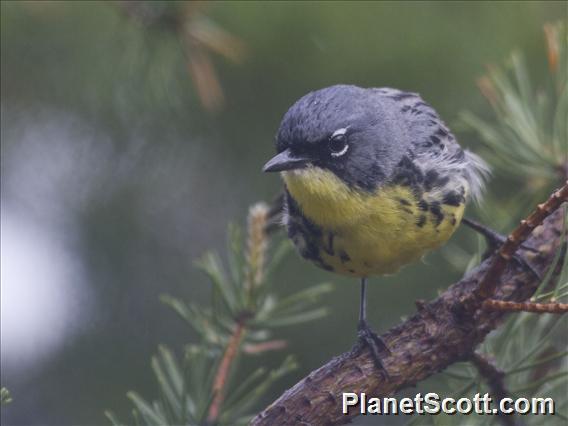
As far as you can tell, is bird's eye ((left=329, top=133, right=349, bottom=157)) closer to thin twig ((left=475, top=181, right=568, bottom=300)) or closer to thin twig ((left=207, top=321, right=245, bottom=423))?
thin twig ((left=207, top=321, right=245, bottom=423))

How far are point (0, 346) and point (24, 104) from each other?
0.86m

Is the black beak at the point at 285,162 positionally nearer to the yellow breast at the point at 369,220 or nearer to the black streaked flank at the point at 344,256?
the yellow breast at the point at 369,220

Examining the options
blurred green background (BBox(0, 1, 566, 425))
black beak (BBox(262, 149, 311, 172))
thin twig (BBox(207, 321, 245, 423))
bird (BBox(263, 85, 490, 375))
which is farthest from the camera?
blurred green background (BBox(0, 1, 566, 425))

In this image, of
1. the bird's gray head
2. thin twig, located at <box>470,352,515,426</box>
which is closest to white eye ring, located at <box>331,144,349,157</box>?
the bird's gray head

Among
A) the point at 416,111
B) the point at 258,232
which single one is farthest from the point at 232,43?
the point at 258,232

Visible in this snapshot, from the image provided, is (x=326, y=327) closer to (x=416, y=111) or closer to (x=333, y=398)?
(x=416, y=111)

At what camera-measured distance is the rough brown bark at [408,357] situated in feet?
6.48

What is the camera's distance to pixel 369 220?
2633mm

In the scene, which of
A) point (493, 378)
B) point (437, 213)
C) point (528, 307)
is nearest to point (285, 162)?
point (437, 213)

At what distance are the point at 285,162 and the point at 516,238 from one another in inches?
34.3

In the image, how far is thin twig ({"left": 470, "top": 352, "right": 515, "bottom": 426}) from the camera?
85.4 inches

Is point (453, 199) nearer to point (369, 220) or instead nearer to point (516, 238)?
point (369, 220)

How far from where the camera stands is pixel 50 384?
3.06 m

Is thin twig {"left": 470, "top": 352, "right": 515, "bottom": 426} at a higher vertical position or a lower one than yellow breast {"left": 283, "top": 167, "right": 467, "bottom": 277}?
lower
